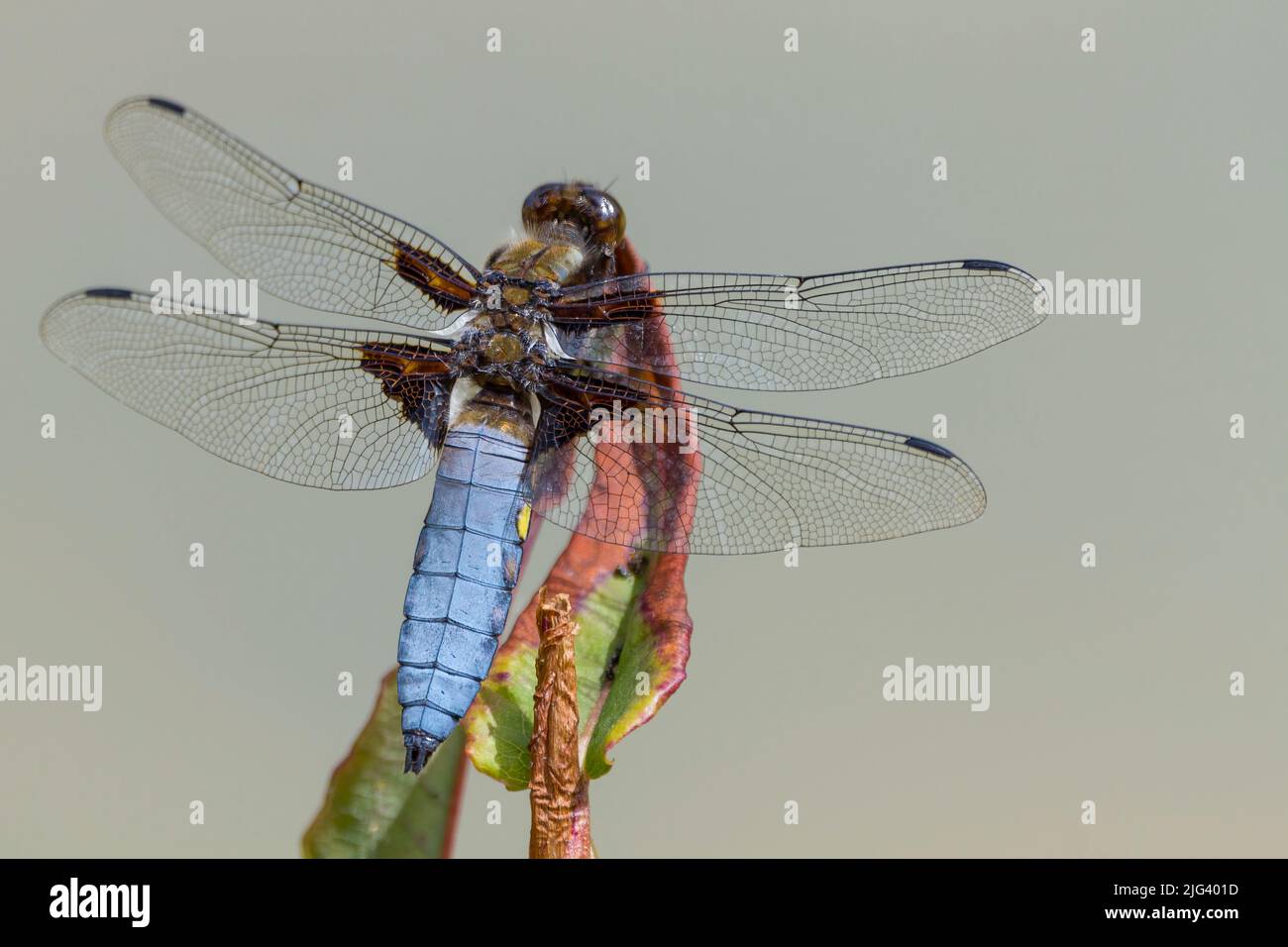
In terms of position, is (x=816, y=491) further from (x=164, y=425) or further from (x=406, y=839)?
(x=164, y=425)

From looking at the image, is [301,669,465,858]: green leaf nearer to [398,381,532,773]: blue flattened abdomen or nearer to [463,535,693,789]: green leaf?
[398,381,532,773]: blue flattened abdomen

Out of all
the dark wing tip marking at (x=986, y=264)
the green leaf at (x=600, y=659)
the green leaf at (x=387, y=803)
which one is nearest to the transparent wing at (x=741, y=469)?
the green leaf at (x=600, y=659)

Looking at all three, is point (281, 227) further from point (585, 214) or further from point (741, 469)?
point (741, 469)

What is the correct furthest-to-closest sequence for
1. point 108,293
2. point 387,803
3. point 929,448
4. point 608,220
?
point 608,220
point 108,293
point 929,448
point 387,803

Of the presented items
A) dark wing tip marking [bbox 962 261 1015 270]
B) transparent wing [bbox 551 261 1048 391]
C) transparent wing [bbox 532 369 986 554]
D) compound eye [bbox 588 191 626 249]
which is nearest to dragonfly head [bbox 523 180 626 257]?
compound eye [bbox 588 191 626 249]

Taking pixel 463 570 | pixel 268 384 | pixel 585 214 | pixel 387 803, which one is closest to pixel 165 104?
pixel 268 384

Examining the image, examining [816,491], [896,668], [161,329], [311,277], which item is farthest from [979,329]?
[161,329]
